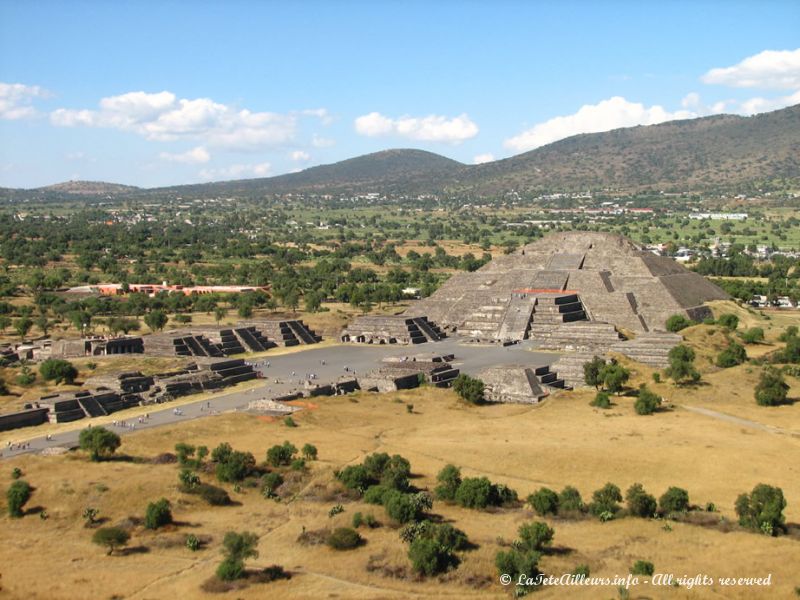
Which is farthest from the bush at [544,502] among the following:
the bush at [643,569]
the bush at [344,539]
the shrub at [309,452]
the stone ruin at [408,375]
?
the stone ruin at [408,375]

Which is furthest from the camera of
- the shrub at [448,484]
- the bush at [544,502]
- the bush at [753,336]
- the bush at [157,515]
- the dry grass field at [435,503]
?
the bush at [753,336]

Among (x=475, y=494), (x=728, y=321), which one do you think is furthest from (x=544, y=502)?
(x=728, y=321)

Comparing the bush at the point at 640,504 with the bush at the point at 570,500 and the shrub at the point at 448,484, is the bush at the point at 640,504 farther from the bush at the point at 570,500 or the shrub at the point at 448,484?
the shrub at the point at 448,484

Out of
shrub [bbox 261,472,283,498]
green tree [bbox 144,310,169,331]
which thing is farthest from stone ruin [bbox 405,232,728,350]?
shrub [bbox 261,472,283,498]

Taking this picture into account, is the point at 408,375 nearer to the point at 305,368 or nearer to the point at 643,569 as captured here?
the point at 305,368

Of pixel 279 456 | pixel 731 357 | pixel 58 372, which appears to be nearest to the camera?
pixel 279 456

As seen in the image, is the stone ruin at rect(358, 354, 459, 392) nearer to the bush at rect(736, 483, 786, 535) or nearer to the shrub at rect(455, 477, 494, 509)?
the shrub at rect(455, 477, 494, 509)
